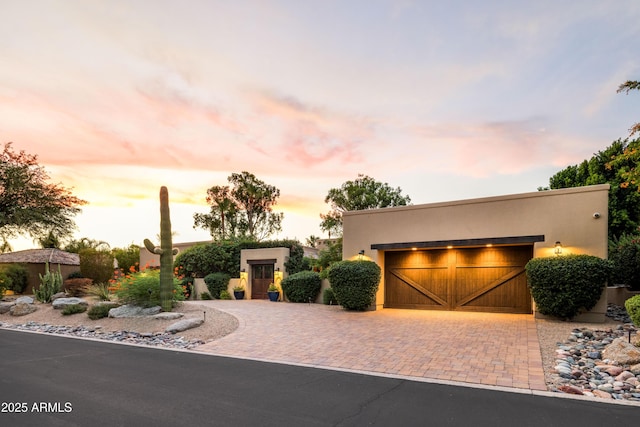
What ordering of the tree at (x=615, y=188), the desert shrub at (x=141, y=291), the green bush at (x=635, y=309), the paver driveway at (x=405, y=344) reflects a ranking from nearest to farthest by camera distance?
the paver driveway at (x=405, y=344) → the green bush at (x=635, y=309) → the desert shrub at (x=141, y=291) → the tree at (x=615, y=188)

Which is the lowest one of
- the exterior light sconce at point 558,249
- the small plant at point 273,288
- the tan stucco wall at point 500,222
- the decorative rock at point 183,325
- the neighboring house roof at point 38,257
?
the small plant at point 273,288

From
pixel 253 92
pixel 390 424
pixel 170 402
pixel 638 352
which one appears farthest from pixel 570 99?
pixel 170 402

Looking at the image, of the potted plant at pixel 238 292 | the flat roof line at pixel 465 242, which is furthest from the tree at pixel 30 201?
the flat roof line at pixel 465 242

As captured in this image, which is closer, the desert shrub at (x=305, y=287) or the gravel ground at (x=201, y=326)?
the gravel ground at (x=201, y=326)

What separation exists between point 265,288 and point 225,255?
11.1 feet

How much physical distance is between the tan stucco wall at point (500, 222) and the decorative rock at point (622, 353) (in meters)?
4.52

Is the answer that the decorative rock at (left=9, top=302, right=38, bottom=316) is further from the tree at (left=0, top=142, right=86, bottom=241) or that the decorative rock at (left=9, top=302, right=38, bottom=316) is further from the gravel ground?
the tree at (left=0, top=142, right=86, bottom=241)

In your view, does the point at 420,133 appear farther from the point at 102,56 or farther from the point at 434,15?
the point at 102,56

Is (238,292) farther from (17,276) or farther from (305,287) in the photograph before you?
(17,276)

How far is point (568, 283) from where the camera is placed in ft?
32.6

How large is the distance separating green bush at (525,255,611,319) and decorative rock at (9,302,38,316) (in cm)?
1762

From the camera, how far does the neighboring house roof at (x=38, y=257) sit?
23.7 meters

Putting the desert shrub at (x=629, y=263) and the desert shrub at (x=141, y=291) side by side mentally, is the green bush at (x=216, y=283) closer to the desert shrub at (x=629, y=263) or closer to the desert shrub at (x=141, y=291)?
the desert shrub at (x=141, y=291)

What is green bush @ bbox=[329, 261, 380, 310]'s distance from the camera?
1302 cm
